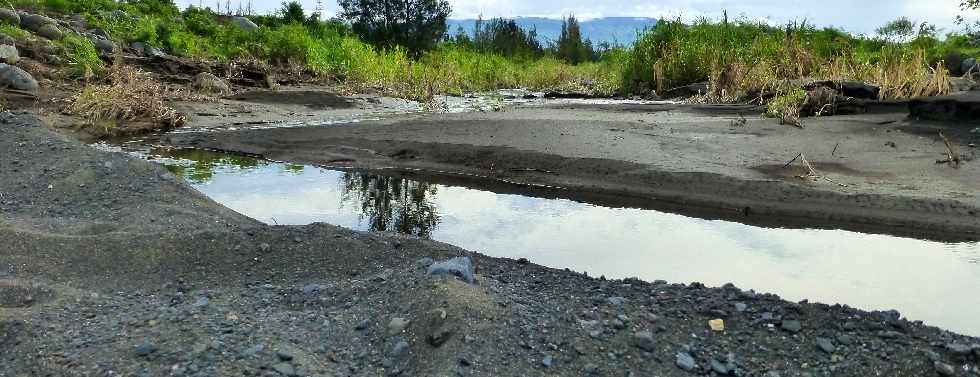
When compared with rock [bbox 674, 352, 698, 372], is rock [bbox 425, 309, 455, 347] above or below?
above

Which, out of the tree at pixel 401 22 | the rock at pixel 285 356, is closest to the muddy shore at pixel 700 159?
the rock at pixel 285 356

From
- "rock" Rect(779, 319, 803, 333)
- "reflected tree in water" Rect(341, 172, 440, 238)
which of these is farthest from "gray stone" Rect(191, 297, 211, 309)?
"rock" Rect(779, 319, 803, 333)

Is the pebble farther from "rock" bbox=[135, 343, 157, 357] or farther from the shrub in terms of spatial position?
the shrub

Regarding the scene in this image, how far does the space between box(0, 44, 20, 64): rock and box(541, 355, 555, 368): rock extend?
35.0 ft

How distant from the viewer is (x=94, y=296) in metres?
3.04

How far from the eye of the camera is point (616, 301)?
305 centimetres

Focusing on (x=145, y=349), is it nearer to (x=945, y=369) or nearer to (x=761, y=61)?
(x=945, y=369)

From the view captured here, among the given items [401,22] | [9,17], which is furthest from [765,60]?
[401,22]

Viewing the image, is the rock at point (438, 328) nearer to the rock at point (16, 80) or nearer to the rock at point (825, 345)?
the rock at point (825, 345)

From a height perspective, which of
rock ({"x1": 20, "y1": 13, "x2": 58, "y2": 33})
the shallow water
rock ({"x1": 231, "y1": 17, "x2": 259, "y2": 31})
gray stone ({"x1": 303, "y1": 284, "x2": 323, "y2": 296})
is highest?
rock ({"x1": 231, "y1": 17, "x2": 259, "y2": 31})

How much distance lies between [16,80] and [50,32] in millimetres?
3560

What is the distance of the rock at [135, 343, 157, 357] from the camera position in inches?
97.9

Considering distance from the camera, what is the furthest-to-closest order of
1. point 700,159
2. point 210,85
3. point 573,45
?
point 573,45
point 210,85
point 700,159

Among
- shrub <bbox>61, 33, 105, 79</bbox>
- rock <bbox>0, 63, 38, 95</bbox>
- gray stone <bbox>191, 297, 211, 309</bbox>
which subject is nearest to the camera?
gray stone <bbox>191, 297, 211, 309</bbox>
